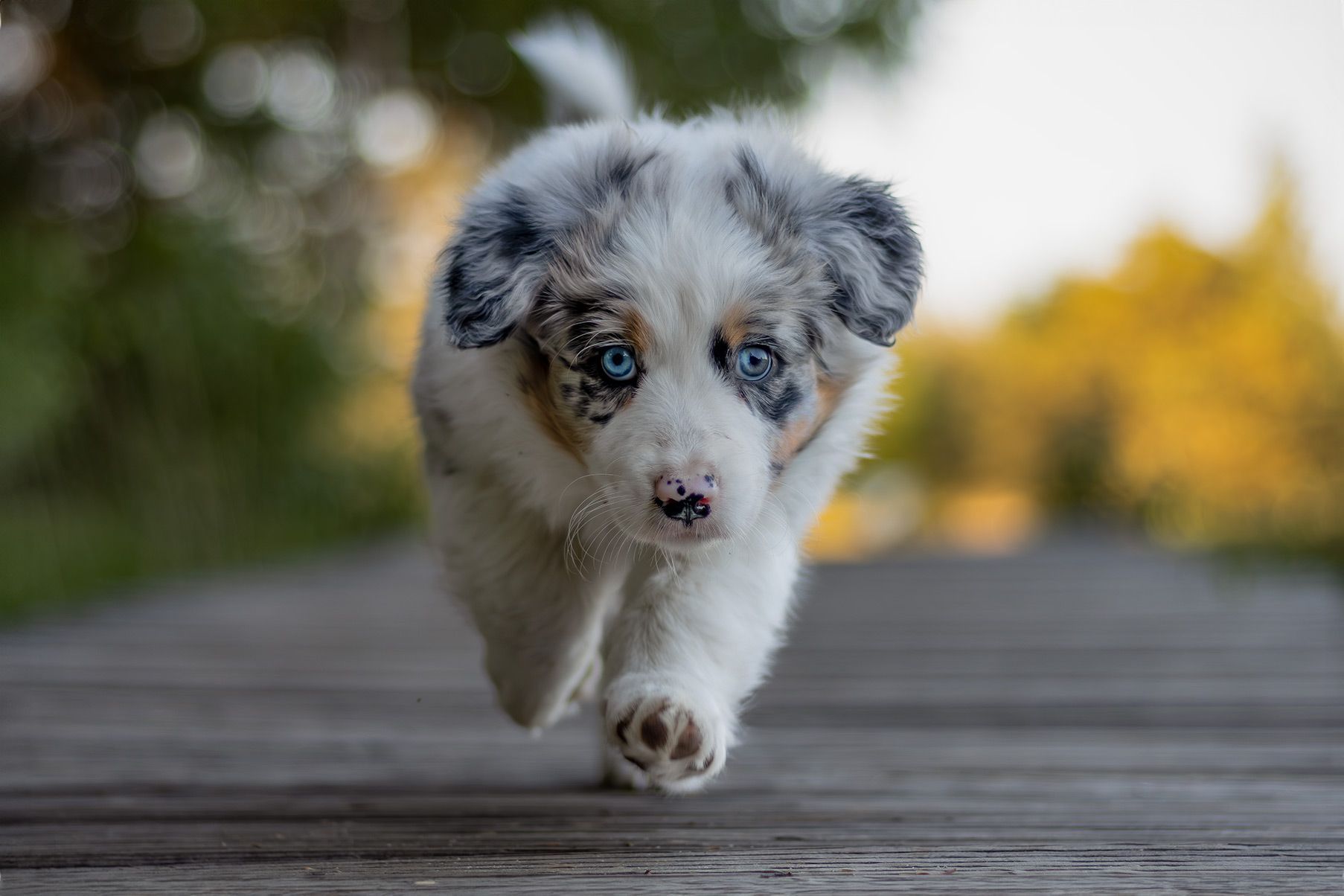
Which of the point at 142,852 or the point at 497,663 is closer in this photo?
the point at 142,852

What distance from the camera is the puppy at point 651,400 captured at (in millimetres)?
2199

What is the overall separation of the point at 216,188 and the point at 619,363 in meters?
7.08

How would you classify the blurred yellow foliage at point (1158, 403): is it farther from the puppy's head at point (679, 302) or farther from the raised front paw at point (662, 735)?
the raised front paw at point (662, 735)

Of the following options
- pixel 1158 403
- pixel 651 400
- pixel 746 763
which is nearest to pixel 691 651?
pixel 651 400

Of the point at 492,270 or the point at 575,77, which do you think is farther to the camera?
the point at 575,77

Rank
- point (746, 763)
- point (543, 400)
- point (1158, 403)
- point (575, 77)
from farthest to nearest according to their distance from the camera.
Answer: point (1158, 403)
point (575, 77)
point (746, 763)
point (543, 400)

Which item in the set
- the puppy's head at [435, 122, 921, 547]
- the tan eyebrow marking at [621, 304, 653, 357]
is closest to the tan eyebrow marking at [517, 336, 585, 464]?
the puppy's head at [435, 122, 921, 547]

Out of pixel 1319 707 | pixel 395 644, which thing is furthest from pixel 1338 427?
pixel 395 644

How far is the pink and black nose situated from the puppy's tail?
4.70ft

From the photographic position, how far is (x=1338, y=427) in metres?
12.3

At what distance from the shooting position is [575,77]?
334 cm

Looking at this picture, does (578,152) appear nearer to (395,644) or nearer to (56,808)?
(56,808)

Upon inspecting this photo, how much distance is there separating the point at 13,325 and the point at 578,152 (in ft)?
15.3

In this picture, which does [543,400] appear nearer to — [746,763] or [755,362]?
[755,362]
